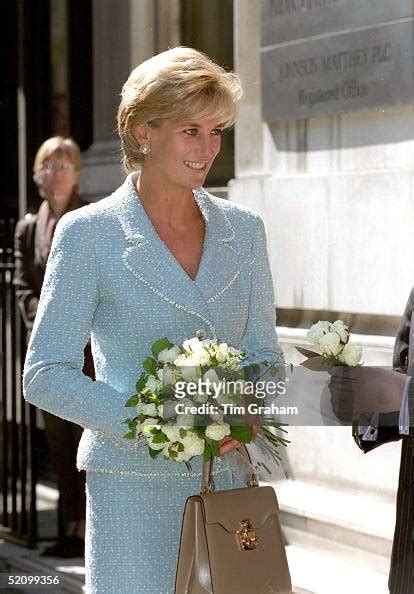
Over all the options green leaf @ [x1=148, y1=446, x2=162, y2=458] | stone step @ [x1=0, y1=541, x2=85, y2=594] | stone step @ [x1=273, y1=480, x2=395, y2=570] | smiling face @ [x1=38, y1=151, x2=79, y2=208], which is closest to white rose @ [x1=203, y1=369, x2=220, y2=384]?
green leaf @ [x1=148, y1=446, x2=162, y2=458]

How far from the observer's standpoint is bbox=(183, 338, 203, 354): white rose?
3.24 m

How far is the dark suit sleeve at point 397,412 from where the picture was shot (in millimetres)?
3674

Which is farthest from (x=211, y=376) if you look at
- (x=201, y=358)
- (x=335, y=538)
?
(x=335, y=538)

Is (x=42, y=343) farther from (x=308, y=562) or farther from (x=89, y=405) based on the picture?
(x=308, y=562)

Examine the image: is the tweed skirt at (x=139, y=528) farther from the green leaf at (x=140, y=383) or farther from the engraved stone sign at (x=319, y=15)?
the engraved stone sign at (x=319, y=15)

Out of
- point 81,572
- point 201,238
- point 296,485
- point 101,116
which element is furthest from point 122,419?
point 101,116

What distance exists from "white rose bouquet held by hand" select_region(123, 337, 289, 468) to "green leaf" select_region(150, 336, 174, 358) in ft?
0.11

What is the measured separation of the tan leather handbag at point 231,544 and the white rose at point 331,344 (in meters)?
0.49

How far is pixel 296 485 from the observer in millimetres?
6625

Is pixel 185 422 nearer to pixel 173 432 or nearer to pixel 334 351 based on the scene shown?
pixel 173 432

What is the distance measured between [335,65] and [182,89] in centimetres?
304

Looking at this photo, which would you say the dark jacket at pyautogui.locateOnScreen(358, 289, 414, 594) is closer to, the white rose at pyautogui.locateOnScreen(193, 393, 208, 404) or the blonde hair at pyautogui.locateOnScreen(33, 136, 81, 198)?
the white rose at pyautogui.locateOnScreen(193, 393, 208, 404)

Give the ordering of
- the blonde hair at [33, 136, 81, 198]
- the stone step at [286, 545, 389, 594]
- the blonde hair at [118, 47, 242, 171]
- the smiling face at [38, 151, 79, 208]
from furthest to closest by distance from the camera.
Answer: the blonde hair at [33, 136, 81, 198] < the smiling face at [38, 151, 79, 208] < the stone step at [286, 545, 389, 594] < the blonde hair at [118, 47, 242, 171]

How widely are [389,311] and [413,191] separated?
0.54 metres
